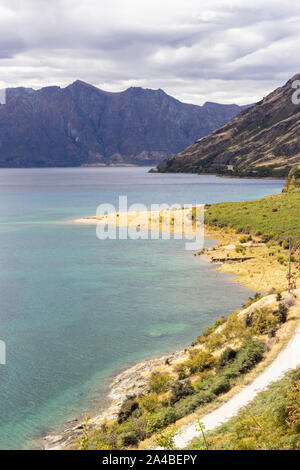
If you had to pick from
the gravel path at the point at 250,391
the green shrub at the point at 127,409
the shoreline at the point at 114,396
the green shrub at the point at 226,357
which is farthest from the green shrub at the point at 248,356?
the green shrub at the point at 127,409

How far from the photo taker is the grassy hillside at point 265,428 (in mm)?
14305

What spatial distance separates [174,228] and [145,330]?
54.1 metres

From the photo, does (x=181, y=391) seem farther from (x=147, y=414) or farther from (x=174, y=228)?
(x=174, y=228)

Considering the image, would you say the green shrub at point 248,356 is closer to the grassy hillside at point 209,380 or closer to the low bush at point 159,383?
the grassy hillside at point 209,380

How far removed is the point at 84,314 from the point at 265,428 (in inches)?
1035

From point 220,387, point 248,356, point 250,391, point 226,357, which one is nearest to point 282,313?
point 248,356

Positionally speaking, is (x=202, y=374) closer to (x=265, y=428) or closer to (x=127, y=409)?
(x=127, y=409)

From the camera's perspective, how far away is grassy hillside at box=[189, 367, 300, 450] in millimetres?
14305

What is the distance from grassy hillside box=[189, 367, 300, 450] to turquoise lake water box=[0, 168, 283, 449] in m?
9.42

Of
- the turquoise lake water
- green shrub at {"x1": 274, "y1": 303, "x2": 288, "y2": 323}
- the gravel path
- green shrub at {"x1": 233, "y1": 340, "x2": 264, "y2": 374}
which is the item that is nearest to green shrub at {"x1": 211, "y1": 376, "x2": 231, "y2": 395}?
the gravel path

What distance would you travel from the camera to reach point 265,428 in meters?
15.7

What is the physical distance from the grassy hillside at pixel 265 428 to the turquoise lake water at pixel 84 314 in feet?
30.9

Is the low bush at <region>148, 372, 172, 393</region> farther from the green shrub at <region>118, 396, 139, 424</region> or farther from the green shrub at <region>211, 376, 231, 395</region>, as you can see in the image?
the green shrub at <region>211, 376, 231, 395</region>

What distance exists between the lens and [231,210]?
93.6m
